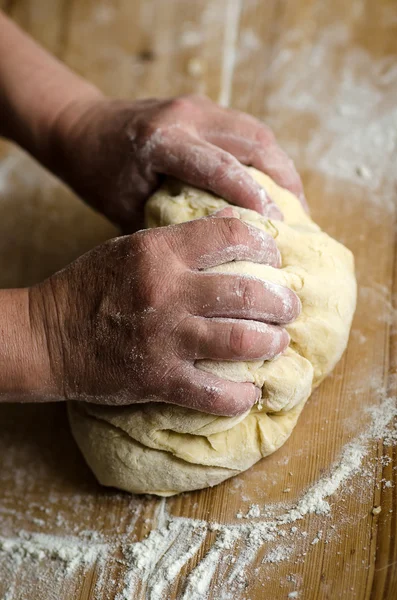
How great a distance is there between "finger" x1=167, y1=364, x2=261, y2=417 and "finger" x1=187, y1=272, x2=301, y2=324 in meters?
0.12

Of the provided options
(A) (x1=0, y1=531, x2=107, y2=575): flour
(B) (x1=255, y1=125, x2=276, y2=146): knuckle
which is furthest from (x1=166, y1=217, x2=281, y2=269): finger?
(A) (x1=0, y1=531, x2=107, y2=575): flour

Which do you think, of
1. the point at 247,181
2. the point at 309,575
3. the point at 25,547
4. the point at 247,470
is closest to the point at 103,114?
the point at 247,181

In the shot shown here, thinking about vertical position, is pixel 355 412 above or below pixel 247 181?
below

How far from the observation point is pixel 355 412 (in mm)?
1403

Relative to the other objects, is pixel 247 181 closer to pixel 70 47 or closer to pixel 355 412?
pixel 355 412

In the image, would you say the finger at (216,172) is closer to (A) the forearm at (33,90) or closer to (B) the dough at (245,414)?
(B) the dough at (245,414)

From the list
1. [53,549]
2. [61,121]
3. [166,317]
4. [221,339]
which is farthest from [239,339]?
[61,121]

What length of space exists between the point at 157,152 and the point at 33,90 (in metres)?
0.51

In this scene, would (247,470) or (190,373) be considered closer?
(190,373)

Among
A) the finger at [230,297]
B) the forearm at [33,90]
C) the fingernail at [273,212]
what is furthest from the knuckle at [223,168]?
the forearm at [33,90]

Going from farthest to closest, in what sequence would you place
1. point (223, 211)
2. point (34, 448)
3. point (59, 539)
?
1. point (34, 448)
2. point (59, 539)
3. point (223, 211)

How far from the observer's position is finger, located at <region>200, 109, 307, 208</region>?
148 cm

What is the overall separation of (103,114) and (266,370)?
810mm

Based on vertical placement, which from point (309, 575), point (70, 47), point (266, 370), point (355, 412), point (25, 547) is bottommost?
point (25, 547)
